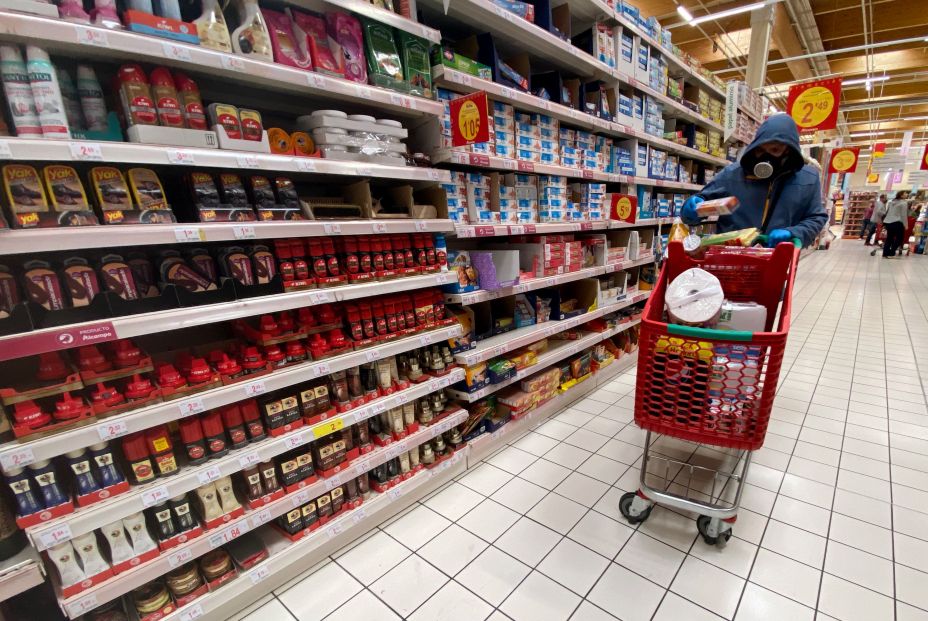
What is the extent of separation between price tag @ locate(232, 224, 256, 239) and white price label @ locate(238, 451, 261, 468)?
0.81m

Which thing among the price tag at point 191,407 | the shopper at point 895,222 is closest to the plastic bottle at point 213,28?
the price tag at point 191,407

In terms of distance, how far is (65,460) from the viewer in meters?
1.23

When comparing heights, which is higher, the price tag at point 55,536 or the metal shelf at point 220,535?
the price tag at point 55,536

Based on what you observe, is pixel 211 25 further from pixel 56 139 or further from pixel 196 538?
pixel 196 538

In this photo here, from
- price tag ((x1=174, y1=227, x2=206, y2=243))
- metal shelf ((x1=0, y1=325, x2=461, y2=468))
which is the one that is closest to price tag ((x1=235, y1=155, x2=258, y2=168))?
price tag ((x1=174, y1=227, x2=206, y2=243))

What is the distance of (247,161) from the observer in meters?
1.34

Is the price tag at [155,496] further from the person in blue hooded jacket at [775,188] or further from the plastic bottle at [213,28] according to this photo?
the person in blue hooded jacket at [775,188]

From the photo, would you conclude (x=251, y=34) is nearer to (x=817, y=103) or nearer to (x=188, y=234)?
(x=188, y=234)

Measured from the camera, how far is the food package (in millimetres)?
1495

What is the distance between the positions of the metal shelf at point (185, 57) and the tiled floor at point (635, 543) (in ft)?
5.84

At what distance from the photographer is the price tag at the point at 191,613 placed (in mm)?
1370

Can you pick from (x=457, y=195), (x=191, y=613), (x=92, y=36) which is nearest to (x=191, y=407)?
(x=191, y=613)

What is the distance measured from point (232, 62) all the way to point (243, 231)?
0.55 metres

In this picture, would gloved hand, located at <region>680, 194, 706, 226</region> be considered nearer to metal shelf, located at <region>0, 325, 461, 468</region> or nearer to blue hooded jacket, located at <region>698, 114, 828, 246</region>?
blue hooded jacket, located at <region>698, 114, 828, 246</region>
